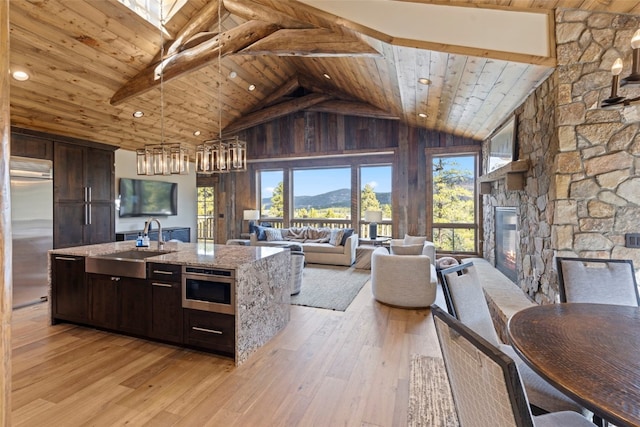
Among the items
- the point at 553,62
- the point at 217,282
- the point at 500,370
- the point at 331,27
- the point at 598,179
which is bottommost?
the point at 217,282

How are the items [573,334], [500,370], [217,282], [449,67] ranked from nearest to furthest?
[500,370]
[573,334]
[217,282]
[449,67]

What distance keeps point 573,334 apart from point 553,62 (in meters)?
2.56

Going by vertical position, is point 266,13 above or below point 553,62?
above

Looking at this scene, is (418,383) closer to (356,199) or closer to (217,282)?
(217,282)

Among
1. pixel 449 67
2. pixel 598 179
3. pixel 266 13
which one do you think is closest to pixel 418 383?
pixel 598 179

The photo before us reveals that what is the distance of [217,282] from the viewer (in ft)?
8.65

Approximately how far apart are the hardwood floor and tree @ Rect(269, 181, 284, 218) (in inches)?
223

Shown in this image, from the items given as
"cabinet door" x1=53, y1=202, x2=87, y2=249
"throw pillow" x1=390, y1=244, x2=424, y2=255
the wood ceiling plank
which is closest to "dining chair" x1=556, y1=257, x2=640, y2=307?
the wood ceiling plank

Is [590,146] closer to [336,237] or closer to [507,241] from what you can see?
[507,241]

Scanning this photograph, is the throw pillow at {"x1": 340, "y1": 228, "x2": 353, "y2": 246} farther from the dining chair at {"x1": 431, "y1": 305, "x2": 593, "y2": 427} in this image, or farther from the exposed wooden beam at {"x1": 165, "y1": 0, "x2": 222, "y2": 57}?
the dining chair at {"x1": 431, "y1": 305, "x2": 593, "y2": 427}

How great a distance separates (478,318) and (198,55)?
4.82 meters

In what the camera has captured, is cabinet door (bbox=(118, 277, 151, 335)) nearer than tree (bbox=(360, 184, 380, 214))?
Yes

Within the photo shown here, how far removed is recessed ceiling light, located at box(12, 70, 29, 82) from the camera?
3844 millimetres

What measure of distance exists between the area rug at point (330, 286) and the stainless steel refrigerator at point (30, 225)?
3.80 meters
